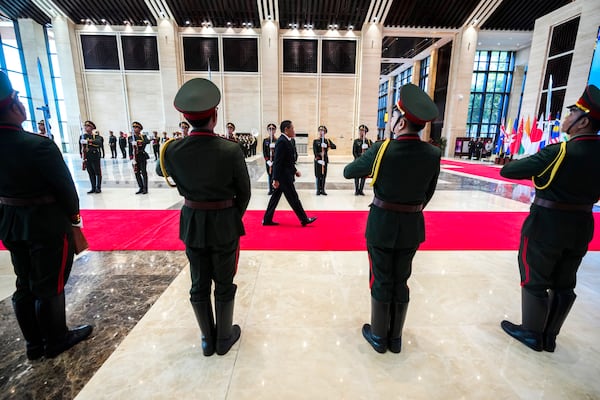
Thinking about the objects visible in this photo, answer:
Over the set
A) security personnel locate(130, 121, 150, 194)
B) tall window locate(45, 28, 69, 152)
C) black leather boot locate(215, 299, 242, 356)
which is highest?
tall window locate(45, 28, 69, 152)

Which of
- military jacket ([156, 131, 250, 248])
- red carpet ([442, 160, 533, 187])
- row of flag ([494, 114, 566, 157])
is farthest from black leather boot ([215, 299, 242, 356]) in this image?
row of flag ([494, 114, 566, 157])

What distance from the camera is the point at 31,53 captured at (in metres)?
18.2

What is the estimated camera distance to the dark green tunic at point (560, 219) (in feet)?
5.60

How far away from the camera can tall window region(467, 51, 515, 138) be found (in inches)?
899

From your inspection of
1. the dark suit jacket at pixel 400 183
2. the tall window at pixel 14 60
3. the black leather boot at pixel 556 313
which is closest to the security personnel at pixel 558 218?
the black leather boot at pixel 556 313

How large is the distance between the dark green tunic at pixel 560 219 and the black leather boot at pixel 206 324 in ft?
7.05

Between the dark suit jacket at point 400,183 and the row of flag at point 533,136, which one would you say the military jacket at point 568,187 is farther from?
the row of flag at point 533,136

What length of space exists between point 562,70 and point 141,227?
64.7 feet

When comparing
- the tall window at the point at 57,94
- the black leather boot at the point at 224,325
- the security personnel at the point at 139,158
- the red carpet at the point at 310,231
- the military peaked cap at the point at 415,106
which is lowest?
the red carpet at the point at 310,231

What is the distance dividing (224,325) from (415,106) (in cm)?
184

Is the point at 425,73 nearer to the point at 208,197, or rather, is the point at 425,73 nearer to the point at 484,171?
the point at 484,171

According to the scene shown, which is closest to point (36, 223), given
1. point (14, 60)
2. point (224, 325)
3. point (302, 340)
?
point (224, 325)

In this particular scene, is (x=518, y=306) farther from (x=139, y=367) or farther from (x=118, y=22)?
(x=118, y=22)

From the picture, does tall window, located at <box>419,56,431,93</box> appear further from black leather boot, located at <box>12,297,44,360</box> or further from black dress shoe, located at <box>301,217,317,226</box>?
black leather boot, located at <box>12,297,44,360</box>
